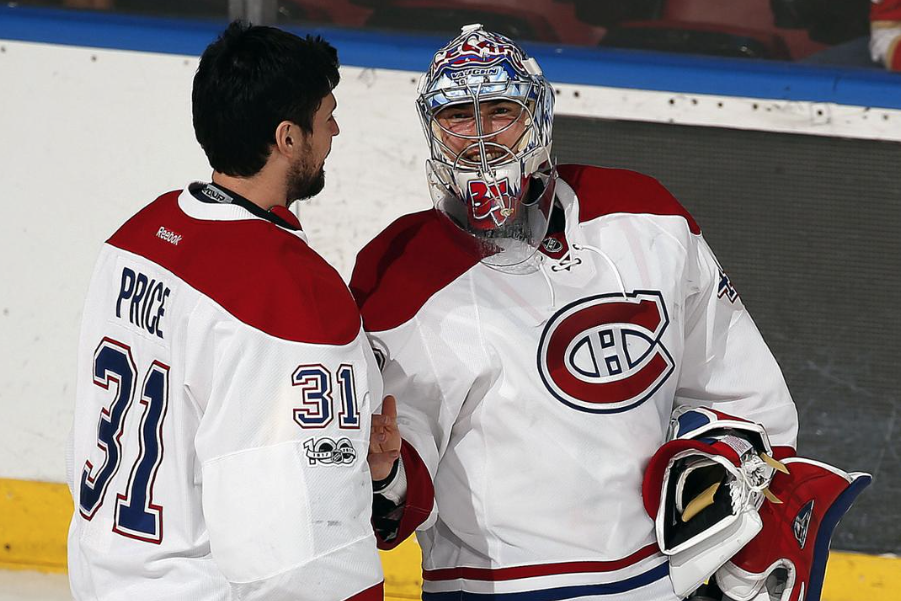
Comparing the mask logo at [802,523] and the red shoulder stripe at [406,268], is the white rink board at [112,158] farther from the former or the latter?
the mask logo at [802,523]

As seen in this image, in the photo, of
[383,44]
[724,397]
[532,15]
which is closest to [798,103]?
[532,15]

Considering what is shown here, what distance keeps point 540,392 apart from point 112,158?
1.51 meters

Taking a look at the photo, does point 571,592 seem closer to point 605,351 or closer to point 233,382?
point 605,351

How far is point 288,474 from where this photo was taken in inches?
49.6

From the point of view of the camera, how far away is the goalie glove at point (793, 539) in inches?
66.6

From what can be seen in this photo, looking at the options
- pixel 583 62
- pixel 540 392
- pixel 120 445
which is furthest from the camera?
pixel 583 62

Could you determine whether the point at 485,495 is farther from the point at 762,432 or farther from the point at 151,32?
the point at 151,32

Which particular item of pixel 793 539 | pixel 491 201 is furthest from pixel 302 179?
pixel 793 539

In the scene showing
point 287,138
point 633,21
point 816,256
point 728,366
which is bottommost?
point 816,256

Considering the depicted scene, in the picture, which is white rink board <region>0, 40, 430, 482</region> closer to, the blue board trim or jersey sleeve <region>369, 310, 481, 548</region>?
the blue board trim

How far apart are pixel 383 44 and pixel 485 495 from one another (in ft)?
4.62

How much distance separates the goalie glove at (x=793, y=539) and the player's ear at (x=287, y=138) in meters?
0.80

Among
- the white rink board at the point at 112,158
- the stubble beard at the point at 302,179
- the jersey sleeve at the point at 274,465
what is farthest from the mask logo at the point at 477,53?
the white rink board at the point at 112,158

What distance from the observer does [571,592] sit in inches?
63.6
